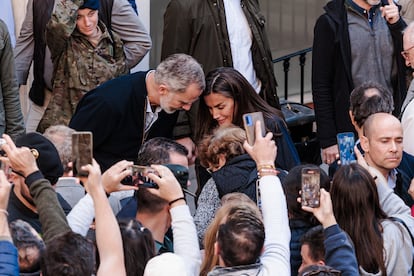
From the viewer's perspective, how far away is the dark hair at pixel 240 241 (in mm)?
5273

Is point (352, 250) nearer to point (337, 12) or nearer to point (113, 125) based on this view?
point (113, 125)

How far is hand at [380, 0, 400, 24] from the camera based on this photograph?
28.5 feet

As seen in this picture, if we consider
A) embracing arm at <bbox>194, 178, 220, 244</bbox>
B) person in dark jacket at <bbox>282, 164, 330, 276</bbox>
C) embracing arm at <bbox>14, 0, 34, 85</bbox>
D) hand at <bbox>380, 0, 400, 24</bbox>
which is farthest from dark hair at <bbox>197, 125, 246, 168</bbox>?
hand at <bbox>380, 0, 400, 24</bbox>

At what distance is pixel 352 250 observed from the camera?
5.67 metres

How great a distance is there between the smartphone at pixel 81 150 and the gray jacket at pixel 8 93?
106 inches

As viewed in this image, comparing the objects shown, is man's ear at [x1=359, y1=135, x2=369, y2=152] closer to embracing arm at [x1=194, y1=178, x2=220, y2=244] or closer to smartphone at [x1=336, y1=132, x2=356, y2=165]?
smartphone at [x1=336, y1=132, x2=356, y2=165]

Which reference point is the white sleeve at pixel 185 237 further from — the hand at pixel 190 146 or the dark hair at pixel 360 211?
the hand at pixel 190 146

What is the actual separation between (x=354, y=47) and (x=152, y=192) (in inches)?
132

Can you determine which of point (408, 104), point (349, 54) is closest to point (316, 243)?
point (408, 104)

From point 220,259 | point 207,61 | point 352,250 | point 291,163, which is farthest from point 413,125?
point 220,259

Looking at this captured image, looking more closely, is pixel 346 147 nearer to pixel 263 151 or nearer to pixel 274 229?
pixel 263 151

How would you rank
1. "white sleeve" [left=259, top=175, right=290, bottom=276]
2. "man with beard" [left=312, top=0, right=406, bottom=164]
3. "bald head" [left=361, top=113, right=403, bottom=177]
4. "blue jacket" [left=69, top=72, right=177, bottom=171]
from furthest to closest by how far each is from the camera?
1. "man with beard" [left=312, top=0, right=406, bottom=164]
2. "blue jacket" [left=69, top=72, right=177, bottom=171]
3. "bald head" [left=361, top=113, right=403, bottom=177]
4. "white sleeve" [left=259, top=175, right=290, bottom=276]

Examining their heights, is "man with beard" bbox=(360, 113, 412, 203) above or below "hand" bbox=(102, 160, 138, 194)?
below

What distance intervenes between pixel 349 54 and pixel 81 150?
3739 mm
